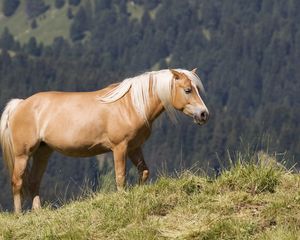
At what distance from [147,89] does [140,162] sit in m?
1.23

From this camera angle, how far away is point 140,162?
1402 centimetres

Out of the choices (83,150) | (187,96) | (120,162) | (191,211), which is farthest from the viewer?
(83,150)

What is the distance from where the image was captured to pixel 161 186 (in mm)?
10734

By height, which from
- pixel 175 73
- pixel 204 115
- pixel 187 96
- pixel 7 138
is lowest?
pixel 7 138

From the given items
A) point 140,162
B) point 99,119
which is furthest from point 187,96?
point 99,119

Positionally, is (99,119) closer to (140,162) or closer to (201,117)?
(140,162)

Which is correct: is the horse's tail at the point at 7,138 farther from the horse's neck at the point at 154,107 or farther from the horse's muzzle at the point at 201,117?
the horse's muzzle at the point at 201,117

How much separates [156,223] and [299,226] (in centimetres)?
162

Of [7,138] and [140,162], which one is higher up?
[7,138]

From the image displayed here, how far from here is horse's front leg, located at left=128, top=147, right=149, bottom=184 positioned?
546 inches

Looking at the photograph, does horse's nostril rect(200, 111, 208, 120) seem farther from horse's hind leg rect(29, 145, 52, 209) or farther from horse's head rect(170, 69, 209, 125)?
horse's hind leg rect(29, 145, 52, 209)

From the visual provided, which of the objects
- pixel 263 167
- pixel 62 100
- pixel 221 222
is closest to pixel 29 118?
pixel 62 100

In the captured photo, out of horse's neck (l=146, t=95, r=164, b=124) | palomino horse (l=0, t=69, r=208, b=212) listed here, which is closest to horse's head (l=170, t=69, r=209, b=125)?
palomino horse (l=0, t=69, r=208, b=212)

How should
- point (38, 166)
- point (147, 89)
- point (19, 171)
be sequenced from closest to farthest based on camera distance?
point (147, 89)
point (19, 171)
point (38, 166)
